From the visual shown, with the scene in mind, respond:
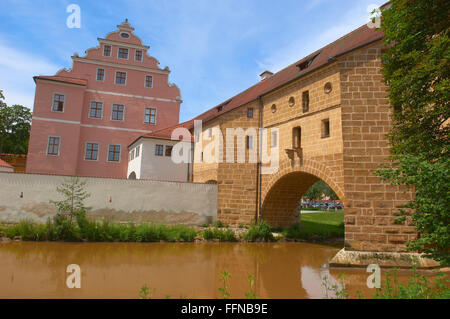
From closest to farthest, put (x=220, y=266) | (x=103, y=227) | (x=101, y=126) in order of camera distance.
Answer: (x=220, y=266)
(x=103, y=227)
(x=101, y=126)

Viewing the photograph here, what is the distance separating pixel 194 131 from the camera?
72.6 ft

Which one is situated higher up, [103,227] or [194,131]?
[194,131]

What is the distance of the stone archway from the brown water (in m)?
3.04

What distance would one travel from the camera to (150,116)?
81.3 feet

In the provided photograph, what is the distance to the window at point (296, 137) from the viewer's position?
44.7ft

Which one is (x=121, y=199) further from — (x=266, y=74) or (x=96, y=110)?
(x=266, y=74)

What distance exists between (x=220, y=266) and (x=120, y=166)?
16686mm

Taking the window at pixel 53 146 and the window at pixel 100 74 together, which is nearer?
the window at pixel 53 146

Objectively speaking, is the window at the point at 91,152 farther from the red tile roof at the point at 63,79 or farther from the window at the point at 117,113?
the red tile roof at the point at 63,79

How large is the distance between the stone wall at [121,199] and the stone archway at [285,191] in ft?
9.30

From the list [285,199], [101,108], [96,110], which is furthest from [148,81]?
[285,199]

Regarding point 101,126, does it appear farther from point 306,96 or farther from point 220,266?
point 220,266

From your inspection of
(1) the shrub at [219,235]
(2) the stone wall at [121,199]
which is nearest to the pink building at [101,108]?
(2) the stone wall at [121,199]
